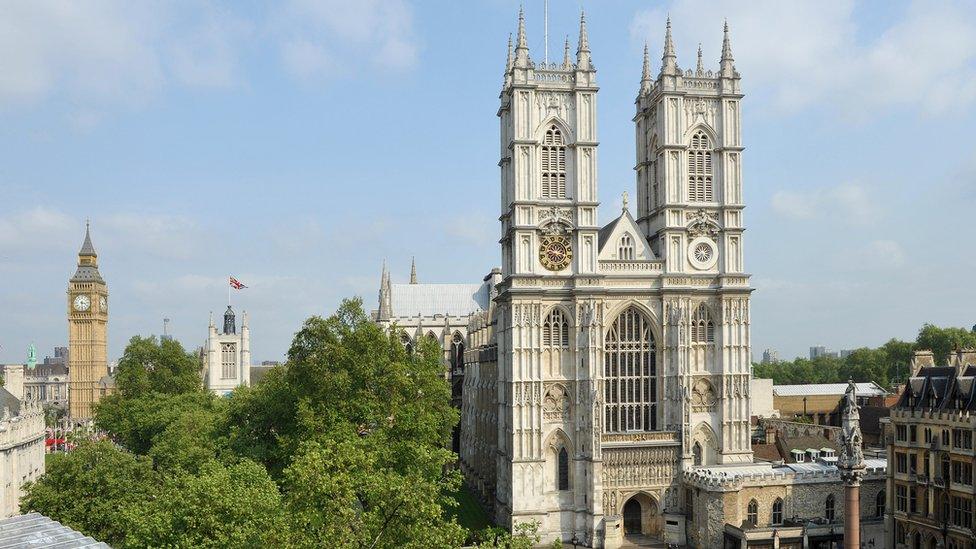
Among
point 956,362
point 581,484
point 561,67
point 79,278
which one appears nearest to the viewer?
point 956,362

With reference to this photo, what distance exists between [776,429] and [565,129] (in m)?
29.7

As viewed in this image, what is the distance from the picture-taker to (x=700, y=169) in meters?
56.6

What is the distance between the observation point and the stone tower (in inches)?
2142

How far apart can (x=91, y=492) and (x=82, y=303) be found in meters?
102

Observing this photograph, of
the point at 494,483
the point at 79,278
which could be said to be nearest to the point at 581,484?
the point at 494,483

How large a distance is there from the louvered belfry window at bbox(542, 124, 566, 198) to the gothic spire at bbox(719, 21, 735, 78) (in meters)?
12.2

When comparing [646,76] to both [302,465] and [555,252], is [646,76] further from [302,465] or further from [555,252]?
[302,465]

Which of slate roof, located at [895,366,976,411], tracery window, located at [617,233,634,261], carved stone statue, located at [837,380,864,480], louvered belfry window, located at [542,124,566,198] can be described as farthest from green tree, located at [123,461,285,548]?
slate roof, located at [895,366,976,411]

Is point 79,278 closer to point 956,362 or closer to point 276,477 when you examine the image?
point 276,477

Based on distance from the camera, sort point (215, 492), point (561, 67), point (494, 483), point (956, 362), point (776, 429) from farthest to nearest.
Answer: point (776, 429)
point (494, 483)
point (561, 67)
point (956, 362)
point (215, 492)

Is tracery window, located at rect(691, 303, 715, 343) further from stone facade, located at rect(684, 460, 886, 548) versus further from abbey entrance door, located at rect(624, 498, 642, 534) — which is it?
abbey entrance door, located at rect(624, 498, 642, 534)

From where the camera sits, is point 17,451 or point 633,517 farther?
point 633,517

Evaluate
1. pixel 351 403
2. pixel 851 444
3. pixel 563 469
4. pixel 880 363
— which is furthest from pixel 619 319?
pixel 880 363

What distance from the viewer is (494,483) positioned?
61.2m
